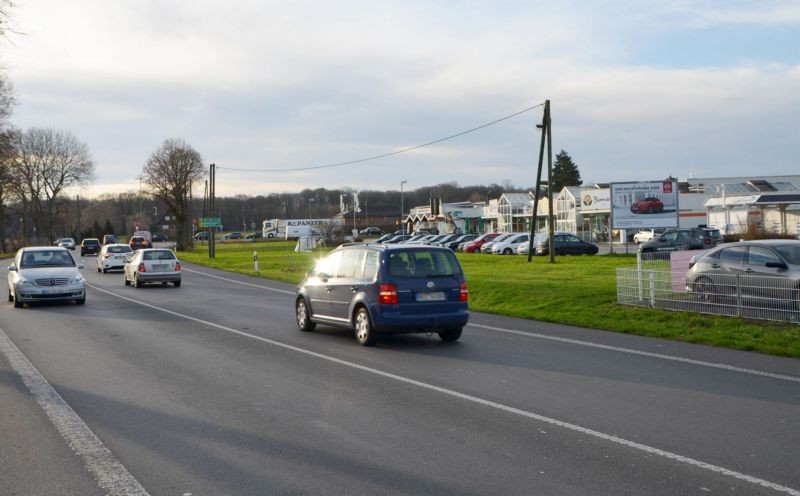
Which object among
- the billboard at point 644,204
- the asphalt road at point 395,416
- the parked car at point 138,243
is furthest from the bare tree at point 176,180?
the asphalt road at point 395,416

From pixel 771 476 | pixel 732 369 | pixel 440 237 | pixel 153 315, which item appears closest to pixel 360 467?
pixel 771 476

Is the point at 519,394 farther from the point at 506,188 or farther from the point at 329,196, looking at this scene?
the point at 506,188

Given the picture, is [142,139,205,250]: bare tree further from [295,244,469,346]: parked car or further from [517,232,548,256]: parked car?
[295,244,469,346]: parked car

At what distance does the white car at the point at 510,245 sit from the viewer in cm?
5272

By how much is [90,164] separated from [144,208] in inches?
2782

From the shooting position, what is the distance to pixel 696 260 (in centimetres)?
1623

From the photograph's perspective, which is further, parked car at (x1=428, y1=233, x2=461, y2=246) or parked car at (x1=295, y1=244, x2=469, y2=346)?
parked car at (x1=428, y1=233, x2=461, y2=246)

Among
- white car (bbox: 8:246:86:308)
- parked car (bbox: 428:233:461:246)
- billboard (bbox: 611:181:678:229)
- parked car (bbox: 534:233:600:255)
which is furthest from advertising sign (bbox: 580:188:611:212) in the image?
white car (bbox: 8:246:86:308)

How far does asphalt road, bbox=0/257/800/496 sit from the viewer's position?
5684 mm

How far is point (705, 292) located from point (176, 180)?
234 ft

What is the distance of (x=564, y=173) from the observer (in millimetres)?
125438

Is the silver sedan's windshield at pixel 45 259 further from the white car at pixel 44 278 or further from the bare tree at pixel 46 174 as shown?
the bare tree at pixel 46 174

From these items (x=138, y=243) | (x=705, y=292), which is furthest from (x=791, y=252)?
(x=138, y=243)

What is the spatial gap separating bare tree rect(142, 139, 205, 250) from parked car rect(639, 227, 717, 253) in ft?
169
